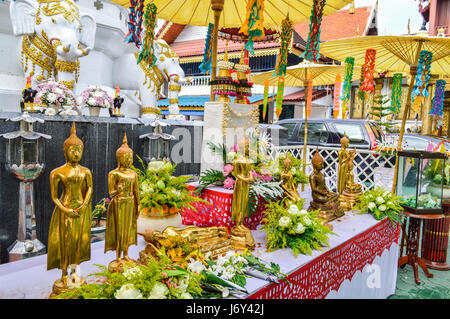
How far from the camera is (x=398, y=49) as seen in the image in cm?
408

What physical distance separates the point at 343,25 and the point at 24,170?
1483cm

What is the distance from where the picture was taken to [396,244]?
350cm

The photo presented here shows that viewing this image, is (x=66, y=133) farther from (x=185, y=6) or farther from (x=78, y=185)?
(x=78, y=185)

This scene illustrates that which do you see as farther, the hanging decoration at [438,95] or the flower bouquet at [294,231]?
the hanging decoration at [438,95]

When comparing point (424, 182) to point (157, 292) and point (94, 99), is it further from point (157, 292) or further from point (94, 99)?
point (94, 99)

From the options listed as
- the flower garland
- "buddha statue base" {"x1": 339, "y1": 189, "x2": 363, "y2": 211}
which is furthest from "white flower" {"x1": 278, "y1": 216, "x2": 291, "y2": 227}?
the flower garland

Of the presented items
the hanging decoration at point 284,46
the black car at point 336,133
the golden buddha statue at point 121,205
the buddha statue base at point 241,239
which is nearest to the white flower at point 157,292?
the golden buddha statue at point 121,205

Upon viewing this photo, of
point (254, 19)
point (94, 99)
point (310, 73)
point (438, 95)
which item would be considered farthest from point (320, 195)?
point (438, 95)

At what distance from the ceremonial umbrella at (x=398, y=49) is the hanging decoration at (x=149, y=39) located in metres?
2.35

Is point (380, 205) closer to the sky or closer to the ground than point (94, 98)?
closer to the ground

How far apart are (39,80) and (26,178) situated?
1917 millimetres

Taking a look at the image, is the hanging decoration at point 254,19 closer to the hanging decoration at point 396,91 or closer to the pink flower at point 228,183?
the pink flower at point 228,183

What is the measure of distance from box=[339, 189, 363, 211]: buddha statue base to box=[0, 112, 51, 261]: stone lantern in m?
3.11

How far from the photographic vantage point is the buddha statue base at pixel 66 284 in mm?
1378
